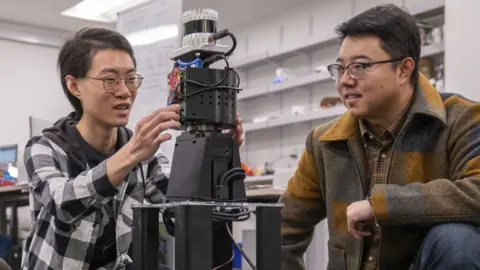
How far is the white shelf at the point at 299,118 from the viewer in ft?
16.9

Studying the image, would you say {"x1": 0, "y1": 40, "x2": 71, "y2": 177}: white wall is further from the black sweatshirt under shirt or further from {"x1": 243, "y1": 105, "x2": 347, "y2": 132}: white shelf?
the black sweatshirt under shirt

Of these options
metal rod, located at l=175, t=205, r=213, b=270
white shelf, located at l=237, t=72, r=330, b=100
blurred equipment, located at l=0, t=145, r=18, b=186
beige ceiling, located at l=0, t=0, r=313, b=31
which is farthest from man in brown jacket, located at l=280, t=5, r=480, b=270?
beige ceiling, located at l=0, t=0, r=313, b=31

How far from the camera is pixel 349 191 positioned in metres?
1.49

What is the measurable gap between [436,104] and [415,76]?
125 mm

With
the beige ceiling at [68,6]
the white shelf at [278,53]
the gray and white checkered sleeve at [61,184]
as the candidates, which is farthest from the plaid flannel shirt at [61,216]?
the beige ceiling at [68,6]

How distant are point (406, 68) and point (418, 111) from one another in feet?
0.44

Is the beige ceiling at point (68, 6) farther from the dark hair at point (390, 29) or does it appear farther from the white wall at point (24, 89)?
the dark hair at point (390, 29)

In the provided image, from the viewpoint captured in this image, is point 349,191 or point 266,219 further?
point 349,191

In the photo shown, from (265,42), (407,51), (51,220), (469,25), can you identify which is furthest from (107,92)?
(265,42)

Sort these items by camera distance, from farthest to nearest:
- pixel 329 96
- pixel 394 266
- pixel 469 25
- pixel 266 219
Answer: pixel 329 96, pixel 469 25, pixel 394 266, pixel 266 219

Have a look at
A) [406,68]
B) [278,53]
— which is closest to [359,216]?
[406,68]

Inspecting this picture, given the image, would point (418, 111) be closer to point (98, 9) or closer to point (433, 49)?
point (433, 49)

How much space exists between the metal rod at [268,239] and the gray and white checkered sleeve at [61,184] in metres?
0.37

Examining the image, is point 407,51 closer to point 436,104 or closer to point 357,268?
point 436,104
